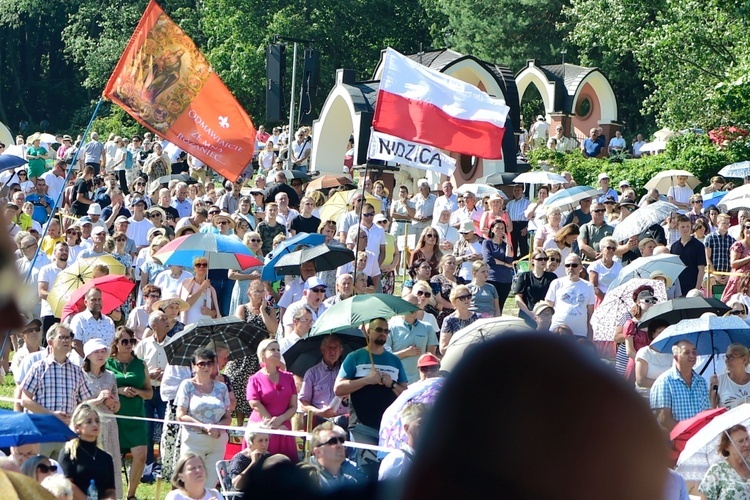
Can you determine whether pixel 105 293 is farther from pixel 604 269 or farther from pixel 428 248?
pixel 604 269

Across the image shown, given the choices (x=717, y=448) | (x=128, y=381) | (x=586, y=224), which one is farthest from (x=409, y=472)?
(x=586, y=224)

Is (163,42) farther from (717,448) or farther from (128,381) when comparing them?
(717,448)

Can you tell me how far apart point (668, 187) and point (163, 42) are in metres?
12.9

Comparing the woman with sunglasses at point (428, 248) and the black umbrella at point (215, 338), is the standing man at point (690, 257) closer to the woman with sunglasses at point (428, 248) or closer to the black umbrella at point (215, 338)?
the woman with sunglasses at point (428, 248)

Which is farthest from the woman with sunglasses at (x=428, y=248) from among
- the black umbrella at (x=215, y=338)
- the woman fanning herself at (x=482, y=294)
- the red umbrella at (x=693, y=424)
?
the red umbrella at (x=693, y=424)

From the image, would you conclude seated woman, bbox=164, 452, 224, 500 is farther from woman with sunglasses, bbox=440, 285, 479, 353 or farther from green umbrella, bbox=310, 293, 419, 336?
woman with sunglasses, bbox=440, 285, 479, 353

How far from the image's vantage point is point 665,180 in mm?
23969

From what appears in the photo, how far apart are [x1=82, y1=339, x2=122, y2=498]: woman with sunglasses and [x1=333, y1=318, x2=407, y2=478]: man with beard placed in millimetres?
1616

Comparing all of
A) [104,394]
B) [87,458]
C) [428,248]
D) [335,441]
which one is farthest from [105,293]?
[335,441]

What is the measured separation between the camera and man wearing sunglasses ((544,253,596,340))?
12.5 m

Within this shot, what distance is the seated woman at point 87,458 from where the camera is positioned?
791 cm

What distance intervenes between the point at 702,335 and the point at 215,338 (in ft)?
12.5

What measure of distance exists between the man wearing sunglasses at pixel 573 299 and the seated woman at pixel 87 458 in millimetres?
5457

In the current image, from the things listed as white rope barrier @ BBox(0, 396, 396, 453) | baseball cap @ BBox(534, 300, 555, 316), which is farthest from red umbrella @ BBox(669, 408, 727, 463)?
baseball cap @ BBox(534, 300, 555, 316)
